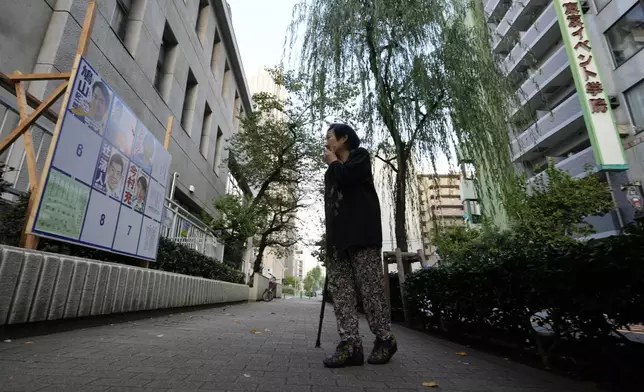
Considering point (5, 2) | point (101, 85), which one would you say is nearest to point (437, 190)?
point (101, 85)

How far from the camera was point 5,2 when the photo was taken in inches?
192

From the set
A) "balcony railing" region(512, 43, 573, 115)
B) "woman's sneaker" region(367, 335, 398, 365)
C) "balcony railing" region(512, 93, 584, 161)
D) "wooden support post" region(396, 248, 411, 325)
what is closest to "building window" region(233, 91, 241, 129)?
"balcony railing" region(512, 93, 584, 161)

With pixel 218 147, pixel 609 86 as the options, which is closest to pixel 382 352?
pixel 218 147

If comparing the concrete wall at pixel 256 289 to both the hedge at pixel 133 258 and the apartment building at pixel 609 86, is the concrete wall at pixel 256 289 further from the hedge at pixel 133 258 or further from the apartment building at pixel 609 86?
the apartment building at pixel 609 86

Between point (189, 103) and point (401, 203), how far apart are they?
994cm

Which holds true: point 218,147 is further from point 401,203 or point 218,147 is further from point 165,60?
point 401,203

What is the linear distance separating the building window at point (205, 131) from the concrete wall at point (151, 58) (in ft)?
0.31

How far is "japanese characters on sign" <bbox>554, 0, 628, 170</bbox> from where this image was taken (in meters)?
14.3

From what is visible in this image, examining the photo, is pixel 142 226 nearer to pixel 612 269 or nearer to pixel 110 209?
pixel 110 209

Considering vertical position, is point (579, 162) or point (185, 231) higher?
point (579, 162)

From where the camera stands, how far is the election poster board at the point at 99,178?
10.1 ft

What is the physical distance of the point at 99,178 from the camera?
12.3ft

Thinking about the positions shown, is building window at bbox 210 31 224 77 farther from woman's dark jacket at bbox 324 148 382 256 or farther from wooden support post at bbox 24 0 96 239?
woman's dark jacket at bbox 324 148 382 256

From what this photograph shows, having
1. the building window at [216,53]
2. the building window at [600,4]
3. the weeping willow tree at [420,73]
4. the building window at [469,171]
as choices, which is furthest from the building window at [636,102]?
the building window at [216,53]
